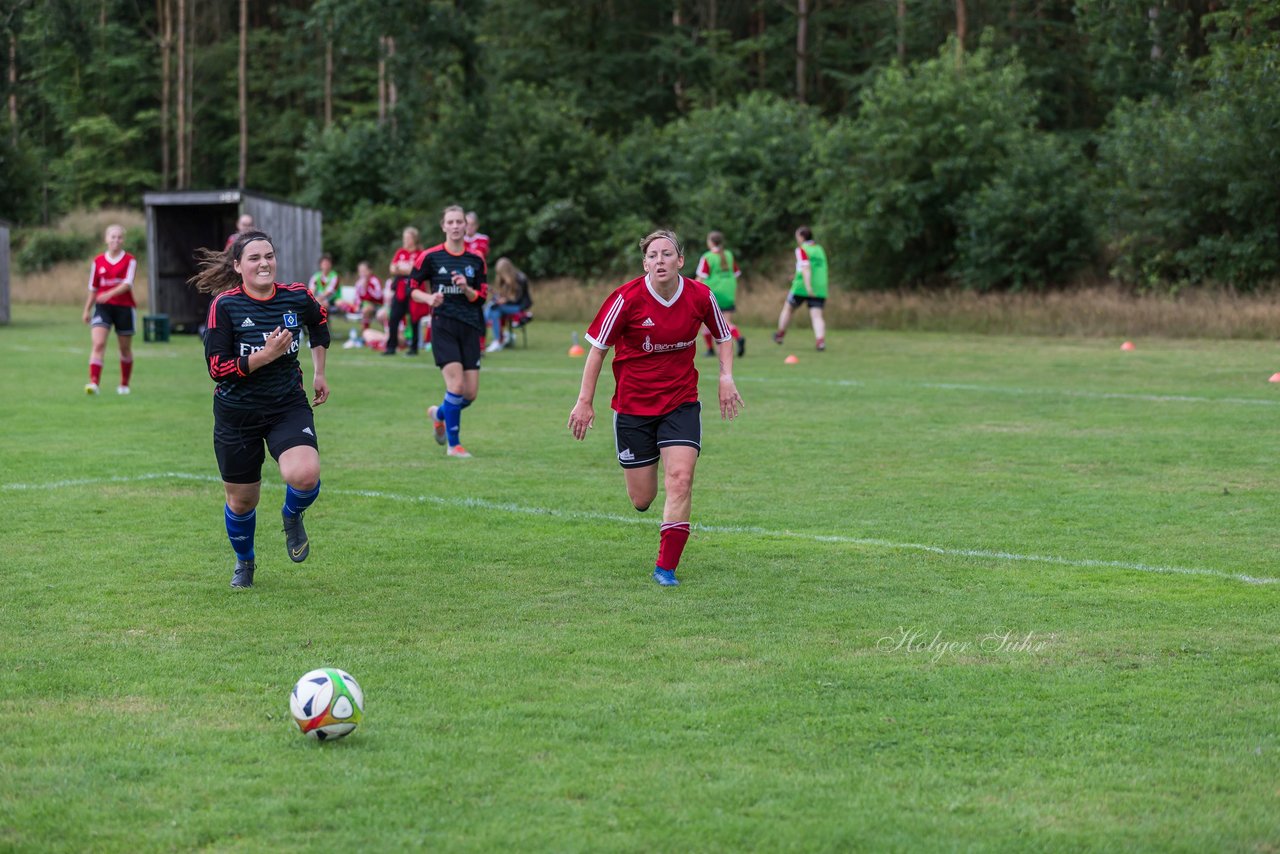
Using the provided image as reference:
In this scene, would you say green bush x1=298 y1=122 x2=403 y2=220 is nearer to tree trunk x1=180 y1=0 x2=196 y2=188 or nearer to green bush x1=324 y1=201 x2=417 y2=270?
green bush x1=324 y1=201 x2=417 y2=270

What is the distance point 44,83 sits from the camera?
69812 mm

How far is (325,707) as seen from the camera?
200 inches

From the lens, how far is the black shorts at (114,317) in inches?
681

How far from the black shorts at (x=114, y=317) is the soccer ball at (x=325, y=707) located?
13.3 meters

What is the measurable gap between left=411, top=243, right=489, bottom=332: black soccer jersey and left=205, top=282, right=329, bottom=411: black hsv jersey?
5.20 meters

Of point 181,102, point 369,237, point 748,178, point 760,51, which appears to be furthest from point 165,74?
point 748,178

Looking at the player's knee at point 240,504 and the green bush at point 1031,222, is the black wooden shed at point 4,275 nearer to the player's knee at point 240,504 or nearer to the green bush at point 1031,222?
the green bush at point 1031,222

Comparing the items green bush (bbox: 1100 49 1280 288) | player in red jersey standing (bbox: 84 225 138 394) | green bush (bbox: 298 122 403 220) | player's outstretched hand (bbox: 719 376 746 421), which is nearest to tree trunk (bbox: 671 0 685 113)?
green bush (bbox: 298 122 403 220)

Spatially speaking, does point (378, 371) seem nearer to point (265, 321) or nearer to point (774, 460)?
point (774, 460)

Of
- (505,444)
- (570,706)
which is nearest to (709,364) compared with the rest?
(505,444)

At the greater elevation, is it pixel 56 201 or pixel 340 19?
pixel 340 19

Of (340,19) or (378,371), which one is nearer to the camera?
(378,371)

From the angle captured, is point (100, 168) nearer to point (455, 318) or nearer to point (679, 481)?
point (455, 318)

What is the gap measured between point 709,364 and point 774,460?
10.5 metres
